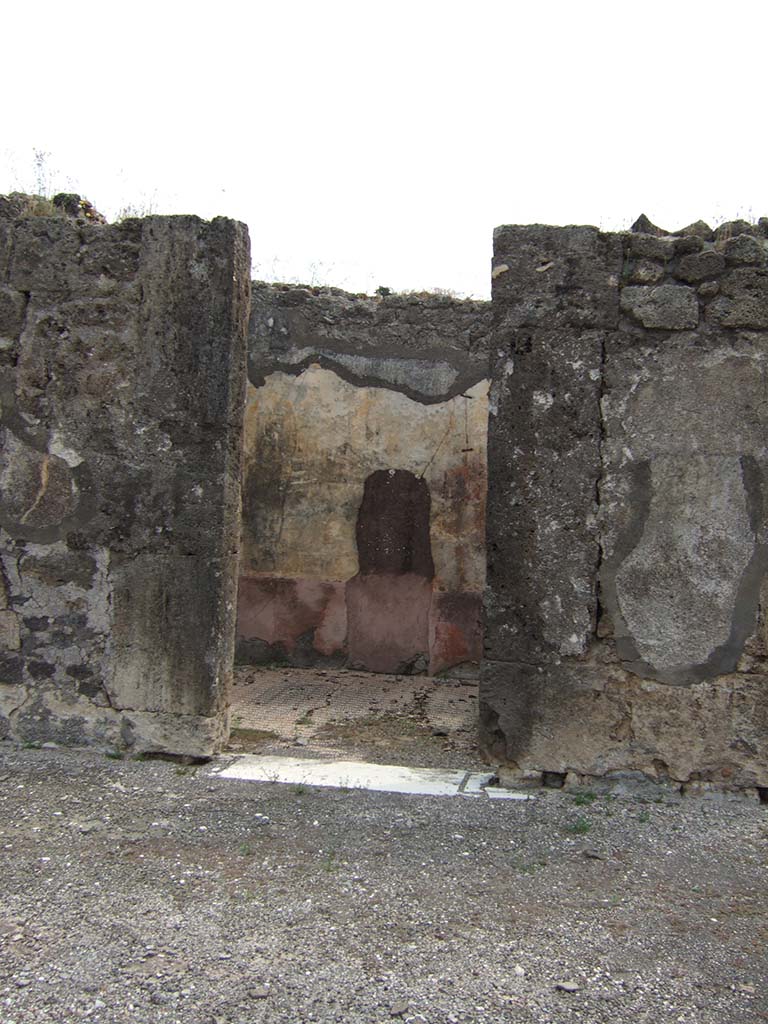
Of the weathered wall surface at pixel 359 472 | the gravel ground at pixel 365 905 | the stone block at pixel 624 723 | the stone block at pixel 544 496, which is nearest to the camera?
the gravel ground at pixel 365 905

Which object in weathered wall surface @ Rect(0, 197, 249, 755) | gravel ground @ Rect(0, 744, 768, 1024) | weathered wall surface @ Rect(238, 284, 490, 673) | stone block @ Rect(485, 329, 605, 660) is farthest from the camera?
weathered wall surface @ Rect(238, 284, 490, 673)

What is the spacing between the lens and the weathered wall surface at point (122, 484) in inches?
150

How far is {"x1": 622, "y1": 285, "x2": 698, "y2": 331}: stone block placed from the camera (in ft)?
11.5

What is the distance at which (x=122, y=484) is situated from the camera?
12.7ft

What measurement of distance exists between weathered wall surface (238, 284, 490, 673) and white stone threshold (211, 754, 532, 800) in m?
2.50

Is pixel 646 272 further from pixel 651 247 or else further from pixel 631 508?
pixel 631 508

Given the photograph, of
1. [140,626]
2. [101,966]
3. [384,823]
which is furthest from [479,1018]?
[140,626]

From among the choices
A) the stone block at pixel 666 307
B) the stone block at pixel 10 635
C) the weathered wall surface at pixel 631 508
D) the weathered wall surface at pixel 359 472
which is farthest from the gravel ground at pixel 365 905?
the weathered wall surface at pixel 359 472

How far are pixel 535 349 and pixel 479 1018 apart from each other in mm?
2449

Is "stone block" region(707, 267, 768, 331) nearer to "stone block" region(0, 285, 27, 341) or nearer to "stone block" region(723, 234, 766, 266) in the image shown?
"stone block" region(723, 234, 766, 266)

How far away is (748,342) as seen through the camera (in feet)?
11.4

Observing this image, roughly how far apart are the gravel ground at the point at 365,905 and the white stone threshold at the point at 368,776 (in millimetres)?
95

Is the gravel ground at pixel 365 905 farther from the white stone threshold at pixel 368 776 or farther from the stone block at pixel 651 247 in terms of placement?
the stone block at pixel 651 247

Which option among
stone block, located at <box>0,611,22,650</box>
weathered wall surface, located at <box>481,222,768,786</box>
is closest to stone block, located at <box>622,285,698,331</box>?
weathered wall surface, located at <box>481,222,768,786</box>
